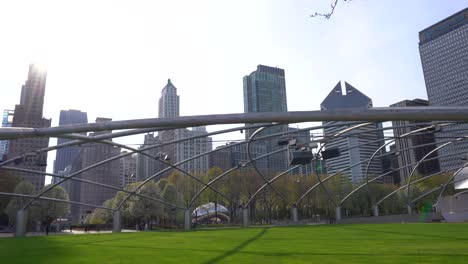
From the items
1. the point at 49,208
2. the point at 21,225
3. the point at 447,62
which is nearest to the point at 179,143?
the point at 49,208

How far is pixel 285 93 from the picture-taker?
139 m

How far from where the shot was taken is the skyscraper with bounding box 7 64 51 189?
11669 cm

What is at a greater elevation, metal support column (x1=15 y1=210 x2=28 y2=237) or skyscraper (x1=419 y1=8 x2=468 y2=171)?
skyscraper (x1=419 y1=8 x2=468 y2=171)

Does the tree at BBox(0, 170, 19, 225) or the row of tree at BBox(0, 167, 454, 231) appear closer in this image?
the row of tree at BBox(0, 167, 454, 231)

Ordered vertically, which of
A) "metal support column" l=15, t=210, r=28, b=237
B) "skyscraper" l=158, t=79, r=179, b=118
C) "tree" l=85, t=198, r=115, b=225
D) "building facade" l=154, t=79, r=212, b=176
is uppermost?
"skyscraper" l=158, t=79, r=179, b=118

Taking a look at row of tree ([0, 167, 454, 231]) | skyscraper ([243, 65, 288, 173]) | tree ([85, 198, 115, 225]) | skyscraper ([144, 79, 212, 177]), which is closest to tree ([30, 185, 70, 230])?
row of tree ([0, 167, 454, 231])

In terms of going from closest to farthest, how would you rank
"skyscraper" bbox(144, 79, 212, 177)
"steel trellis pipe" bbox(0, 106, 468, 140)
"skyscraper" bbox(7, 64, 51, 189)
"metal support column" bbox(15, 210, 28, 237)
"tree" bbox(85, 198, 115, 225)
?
"steel trellis pipe" bbox(0, 106, 468, 140), "metal support column" bbox(15, 210, 28, 237), "skyscraper" bbox(144, 79, 212, 177), "tree" bbox(85, 198, 115, 225), "skyscraper" bbox(7, 64, 51, 189)

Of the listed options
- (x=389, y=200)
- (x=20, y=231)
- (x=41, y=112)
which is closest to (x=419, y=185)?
(x=389, y=200)

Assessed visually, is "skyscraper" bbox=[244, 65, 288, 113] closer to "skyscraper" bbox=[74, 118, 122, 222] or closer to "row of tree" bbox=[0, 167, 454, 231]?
"row of tree" bbox=[0, 167, 454, 231]

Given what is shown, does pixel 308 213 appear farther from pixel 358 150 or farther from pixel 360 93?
pixel 360 93

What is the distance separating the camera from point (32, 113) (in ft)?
466

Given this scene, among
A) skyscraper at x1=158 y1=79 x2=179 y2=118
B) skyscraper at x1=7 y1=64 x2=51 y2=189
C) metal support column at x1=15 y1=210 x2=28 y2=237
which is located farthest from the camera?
skyscraper at x1=158 y1=79 x2=179 y2=118

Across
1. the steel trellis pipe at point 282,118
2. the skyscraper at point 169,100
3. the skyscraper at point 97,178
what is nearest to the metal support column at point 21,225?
the steel trellis pipe at point 282,118

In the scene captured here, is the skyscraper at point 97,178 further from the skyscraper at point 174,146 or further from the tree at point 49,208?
the tree at point 49,208
